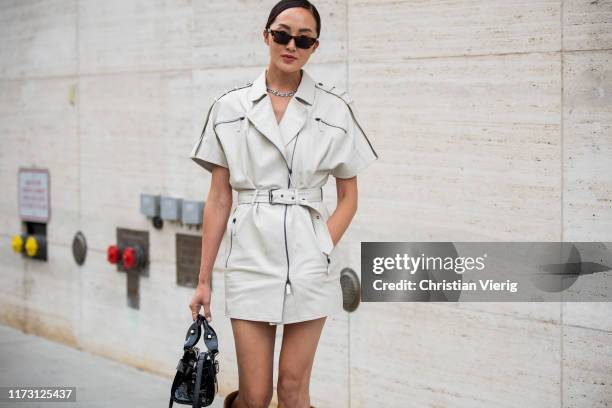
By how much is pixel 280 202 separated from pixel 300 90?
472 millimetres

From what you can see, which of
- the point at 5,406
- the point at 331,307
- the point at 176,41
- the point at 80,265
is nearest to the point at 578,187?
the point at 331,307

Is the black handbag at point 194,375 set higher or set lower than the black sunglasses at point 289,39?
lower

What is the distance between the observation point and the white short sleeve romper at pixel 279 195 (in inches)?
145

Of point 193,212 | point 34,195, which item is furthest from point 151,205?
point 34,195

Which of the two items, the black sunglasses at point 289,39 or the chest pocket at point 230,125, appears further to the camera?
the chest pocket at point 230,125

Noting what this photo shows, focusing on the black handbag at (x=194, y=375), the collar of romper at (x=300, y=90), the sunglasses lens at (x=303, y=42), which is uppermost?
the sunglasses lens at (x=303, y=42)

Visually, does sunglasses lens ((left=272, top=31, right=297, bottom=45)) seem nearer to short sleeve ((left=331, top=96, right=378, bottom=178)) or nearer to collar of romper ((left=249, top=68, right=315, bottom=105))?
collar of romper ((left=249, top=68, right=315, bottom=105))

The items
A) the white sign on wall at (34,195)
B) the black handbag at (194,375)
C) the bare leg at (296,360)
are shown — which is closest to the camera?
the black handbag at (194,375)

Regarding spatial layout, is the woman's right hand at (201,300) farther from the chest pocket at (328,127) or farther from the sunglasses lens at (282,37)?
the sunglasses lens at (282,37)

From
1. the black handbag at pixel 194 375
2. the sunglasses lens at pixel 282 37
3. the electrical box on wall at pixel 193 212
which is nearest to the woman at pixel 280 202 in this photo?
the sunglasses lens at pixel 282 37

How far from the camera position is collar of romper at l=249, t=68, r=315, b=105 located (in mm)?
3775

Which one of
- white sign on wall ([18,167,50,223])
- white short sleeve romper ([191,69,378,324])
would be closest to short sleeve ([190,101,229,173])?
white short sleeve romper ([191,69,378,324])

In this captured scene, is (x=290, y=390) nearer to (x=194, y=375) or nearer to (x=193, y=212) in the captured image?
(x=194, y=375)

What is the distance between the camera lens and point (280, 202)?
12.2 ft
